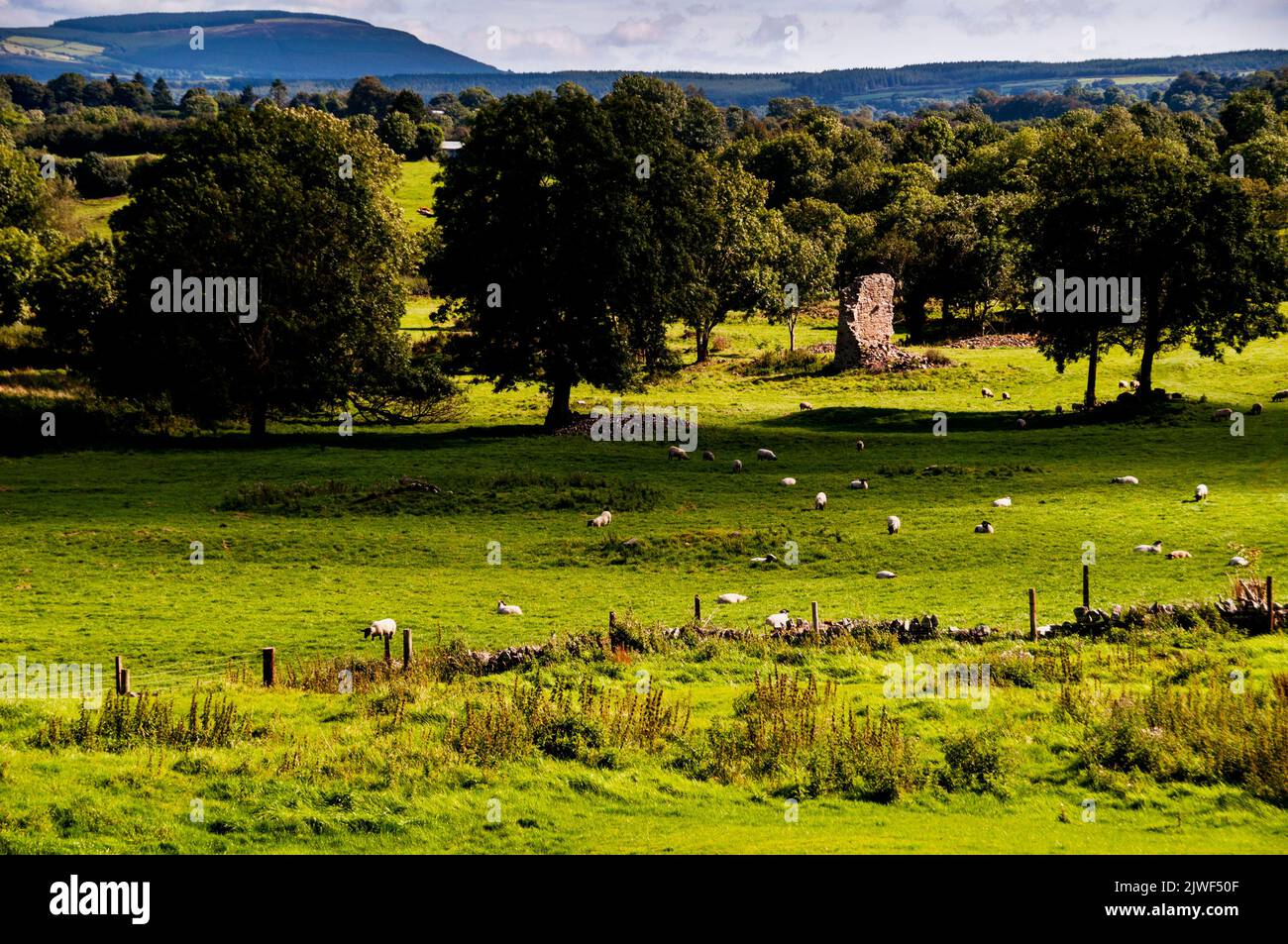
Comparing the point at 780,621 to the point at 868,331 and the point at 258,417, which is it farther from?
the point at 868,331

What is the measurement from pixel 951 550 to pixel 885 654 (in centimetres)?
1004

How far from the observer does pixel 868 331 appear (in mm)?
71125

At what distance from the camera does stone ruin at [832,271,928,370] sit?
69875 mm

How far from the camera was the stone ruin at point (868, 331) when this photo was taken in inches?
2751

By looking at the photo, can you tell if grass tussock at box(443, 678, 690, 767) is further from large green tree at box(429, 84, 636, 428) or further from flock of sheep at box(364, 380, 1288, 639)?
large green tree at box(429, 84, 636, 428)

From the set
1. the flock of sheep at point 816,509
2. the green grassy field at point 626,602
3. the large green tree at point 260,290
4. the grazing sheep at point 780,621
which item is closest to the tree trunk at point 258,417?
the large green tree at point 260,290

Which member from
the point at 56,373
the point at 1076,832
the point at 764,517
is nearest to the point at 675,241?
the point at 764,517

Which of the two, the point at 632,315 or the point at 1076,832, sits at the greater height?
the point at 632,315

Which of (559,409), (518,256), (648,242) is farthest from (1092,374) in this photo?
(518,256)

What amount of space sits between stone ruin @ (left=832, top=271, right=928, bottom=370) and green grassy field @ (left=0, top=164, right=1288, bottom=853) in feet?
23.6

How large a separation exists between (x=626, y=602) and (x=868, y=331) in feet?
145

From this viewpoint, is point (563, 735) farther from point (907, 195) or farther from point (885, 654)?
point (907, 195)

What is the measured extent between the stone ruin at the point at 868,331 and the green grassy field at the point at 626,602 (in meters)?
7.20
